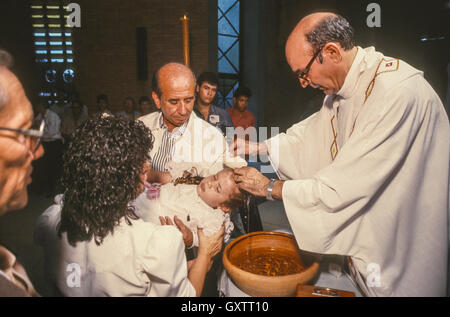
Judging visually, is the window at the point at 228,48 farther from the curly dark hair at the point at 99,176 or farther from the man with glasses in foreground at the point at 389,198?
the curly dark hair at the point at 99,176

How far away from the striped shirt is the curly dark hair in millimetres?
1128

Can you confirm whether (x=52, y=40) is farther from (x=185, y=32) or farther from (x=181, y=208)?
(x=181, y=208)

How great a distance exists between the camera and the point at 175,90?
6.80 ft

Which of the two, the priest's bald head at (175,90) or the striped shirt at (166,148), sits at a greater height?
the priest's bald head at (175,90)

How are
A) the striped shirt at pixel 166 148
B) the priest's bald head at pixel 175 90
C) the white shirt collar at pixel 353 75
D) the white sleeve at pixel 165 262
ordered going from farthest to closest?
the striped shirt at pixel 166 148, the priest's bald head at pixel 175 90, the white shirt collar at pixel 353 75, the white sleeve at pixel 165 262

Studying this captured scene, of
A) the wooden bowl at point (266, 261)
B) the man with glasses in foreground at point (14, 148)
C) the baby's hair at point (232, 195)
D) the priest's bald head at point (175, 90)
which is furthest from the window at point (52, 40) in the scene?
the wooden bowl at point (266, 261)

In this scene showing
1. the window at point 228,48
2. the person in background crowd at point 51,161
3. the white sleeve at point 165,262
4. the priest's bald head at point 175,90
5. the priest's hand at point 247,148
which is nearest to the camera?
the white sleeve at point 165,262

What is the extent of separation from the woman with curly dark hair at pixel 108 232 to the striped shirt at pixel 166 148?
1.11 meters

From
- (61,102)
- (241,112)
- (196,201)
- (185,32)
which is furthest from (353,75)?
(241,112)

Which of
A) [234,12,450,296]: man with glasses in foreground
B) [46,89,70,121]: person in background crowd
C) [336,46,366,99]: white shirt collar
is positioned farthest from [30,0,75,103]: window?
[336,46,366,99]: white shirt collar

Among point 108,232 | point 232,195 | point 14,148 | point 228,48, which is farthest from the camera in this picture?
point 228,48

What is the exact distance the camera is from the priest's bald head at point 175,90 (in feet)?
6.77

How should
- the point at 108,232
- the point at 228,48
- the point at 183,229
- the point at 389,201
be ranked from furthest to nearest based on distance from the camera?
the point at 228,48
the point at 183,229
the point at 389,201
the point at 108,232

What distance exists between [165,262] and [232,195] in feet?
3.47
